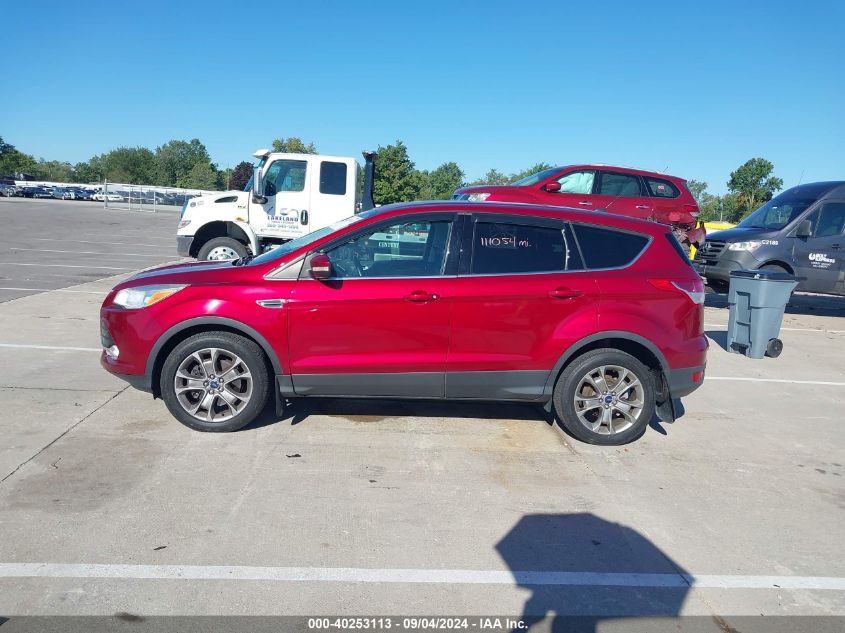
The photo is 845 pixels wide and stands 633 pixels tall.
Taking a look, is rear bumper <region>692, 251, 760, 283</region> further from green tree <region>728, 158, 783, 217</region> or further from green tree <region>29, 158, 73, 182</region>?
green tree <region>29, 158, 73, 182</region>

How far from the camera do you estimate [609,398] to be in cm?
517

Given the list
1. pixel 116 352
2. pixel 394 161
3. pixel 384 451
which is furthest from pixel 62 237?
pixel 394 161

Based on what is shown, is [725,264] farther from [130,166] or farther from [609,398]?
[130,166]

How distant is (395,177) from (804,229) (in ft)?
123

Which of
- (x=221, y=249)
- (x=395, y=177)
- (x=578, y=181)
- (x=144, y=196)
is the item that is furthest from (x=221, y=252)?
(x=144, y=196)

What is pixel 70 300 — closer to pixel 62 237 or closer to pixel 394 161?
pixel 62 237

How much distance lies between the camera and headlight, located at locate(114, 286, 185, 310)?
4.98 meters

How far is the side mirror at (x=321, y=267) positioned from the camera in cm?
478

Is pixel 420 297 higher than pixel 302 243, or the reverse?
pixel 302 243

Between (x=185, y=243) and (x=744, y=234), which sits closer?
(x=185, y=243)

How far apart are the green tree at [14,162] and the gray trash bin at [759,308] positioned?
305ft

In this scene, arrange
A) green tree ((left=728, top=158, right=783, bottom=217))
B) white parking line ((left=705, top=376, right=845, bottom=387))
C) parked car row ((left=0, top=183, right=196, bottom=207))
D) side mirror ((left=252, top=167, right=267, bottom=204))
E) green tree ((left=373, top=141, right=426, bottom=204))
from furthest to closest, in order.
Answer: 1. green tree ((left=728, top=158, right=783, bottom=217))
2. parked car row ((left=0, top=183, right=196, bottom=207))
3. green tree ((left=373, top=141, right=426, bottom=204))
4. side mirror ((left=252, top=167, right=267, bottom=204))
5. white parking line ((left=705, top=376, right=845, bottom=387))

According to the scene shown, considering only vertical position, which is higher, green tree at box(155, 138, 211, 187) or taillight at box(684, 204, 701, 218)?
green tree at box(155, 138, 211, 187)

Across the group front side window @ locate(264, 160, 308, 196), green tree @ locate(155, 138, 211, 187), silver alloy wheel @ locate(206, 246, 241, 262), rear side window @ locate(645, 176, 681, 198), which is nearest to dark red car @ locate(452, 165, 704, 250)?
rear side window @ locate(645, 176, 681, 198)
